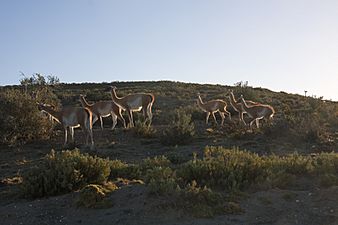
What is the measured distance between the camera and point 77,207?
29.8ft

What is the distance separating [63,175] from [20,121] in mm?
8910

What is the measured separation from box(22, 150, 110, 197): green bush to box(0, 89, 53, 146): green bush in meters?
7.62

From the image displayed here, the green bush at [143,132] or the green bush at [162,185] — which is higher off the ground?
the green bush at [143,132]

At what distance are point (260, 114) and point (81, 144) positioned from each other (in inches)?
333

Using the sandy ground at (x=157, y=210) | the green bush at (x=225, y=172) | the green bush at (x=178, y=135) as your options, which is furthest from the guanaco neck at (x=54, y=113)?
the green bush at (x=225, y=172)

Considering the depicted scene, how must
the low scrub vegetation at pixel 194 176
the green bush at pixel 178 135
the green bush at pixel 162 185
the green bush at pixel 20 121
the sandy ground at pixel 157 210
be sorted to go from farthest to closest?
the green bush at pixel 178 135
the green bush at pixel 20 121
the green bush at pixel 162 185
the low scrub vegetation at pixel 194 176
the sandy ground at pixel 157 210

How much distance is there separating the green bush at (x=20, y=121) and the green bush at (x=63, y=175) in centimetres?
762

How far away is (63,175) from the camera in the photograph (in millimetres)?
10219

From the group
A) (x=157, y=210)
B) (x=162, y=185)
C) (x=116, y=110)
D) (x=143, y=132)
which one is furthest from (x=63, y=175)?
(x=116, y=110)

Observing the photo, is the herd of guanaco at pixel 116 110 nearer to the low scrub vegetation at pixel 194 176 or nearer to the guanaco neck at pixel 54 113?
the guanaco neck at pixel 54 113

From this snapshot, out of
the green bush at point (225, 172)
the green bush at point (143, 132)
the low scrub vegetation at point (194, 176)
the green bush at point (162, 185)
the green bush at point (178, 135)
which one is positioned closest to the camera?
the low scrub vegetation at point (194, 176)

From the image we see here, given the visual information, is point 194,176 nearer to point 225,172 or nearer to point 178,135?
point 225,172

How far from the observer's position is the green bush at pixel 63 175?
33.5ft

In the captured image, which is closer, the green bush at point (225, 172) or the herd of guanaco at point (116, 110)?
the green bush at point (225, 172)
